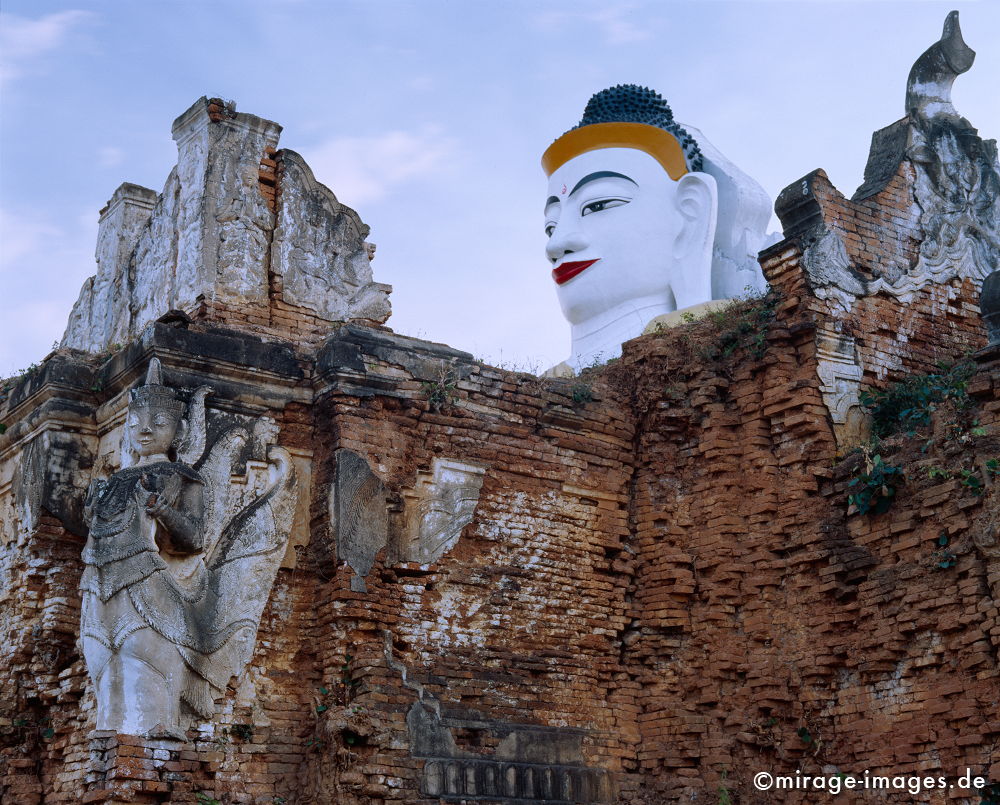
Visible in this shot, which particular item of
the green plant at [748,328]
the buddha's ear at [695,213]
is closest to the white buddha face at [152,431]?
the green plant at [748,328]

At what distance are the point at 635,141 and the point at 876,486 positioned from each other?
6589 mm

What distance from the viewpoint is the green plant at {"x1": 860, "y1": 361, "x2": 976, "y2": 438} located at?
1005 cm

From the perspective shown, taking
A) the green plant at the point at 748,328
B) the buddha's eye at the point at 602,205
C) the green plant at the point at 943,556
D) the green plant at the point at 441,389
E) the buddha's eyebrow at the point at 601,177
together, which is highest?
the buddha's eyebrow at the point at 601,177

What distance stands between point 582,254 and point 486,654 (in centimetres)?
594

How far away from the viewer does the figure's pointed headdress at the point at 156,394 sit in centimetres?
934

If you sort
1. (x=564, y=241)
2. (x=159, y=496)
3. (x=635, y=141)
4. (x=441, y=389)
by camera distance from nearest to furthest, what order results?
(x=159, y=496), (x=441, y=389), (x=564, y=241), (x=635, y=141)

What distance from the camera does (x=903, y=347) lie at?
11047 mm

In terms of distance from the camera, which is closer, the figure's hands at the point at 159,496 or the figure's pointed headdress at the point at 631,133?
the figure's hands at the point at 159,496

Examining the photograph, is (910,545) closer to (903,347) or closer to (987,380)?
(987,380)

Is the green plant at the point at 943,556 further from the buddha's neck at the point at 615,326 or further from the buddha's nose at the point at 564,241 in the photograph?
the buddha's nose at the point at 564,241

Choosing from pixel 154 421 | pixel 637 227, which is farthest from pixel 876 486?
pixel 637 227

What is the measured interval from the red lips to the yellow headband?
4.28 feet

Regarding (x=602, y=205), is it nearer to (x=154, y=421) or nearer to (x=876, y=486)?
(x=876, y=486)

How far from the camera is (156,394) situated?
368 inches
